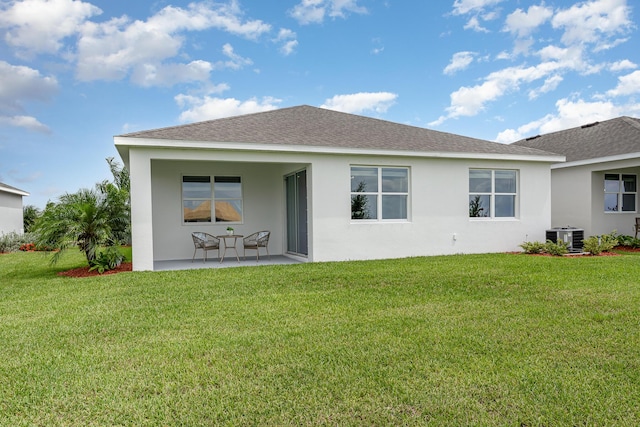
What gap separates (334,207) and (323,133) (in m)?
2.35

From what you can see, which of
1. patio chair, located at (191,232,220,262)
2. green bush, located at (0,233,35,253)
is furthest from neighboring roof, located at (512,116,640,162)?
green bush, located at (0,233,35,253)

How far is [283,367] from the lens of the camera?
147 inches

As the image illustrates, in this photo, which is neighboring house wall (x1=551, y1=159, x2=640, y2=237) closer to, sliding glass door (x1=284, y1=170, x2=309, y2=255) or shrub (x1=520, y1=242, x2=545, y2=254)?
shrub (x1=520, y1=242, x2=545, y2=254)

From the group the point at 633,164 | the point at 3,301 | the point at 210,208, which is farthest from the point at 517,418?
the point at 633,164

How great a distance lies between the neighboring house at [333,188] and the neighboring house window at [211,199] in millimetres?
31

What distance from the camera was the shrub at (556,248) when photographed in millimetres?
11953

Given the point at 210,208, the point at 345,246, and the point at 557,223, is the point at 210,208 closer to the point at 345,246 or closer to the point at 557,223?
the point at 345,246

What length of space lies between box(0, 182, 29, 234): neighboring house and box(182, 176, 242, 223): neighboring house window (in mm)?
14020

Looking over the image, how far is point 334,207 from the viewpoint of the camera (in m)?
11.2

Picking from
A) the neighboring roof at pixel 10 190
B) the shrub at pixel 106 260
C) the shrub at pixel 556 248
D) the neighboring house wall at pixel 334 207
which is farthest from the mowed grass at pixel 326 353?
the neighboring roof at pixel 10 190

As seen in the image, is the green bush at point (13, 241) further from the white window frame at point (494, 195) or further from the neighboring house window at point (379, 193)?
the white window frame at point (494, 195)

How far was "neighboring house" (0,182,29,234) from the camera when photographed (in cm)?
2086

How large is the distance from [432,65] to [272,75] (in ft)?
20.6

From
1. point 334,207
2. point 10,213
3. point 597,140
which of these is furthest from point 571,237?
point 10,213
